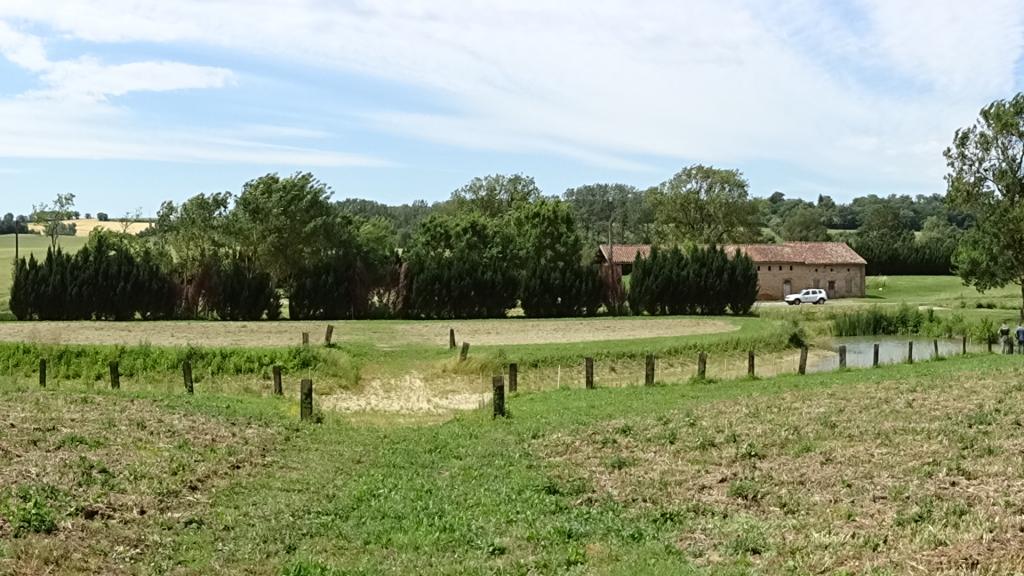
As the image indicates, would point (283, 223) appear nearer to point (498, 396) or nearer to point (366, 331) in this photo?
point (366, 331)

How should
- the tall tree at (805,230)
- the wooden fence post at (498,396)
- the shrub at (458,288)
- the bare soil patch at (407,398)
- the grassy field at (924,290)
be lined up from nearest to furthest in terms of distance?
the wooden fence post at (498,396) < the bare soil patch at (407,398) < the shrub at (458,288) < the grassy field at (924,290) < the tall tree at (805,230)

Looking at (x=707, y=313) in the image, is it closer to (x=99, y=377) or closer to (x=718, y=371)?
(x=718, y=371)

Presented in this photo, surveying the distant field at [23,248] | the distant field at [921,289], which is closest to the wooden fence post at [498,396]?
the distant field at [921,289]

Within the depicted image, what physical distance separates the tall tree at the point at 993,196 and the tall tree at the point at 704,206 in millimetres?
37521

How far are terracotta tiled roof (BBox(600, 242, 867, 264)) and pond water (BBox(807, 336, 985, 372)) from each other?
40520 mm

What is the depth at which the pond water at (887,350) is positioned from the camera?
122ft

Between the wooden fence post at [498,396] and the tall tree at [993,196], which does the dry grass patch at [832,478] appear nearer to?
the wooden fence post at [498,396]

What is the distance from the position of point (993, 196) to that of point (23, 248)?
11409 centimetres

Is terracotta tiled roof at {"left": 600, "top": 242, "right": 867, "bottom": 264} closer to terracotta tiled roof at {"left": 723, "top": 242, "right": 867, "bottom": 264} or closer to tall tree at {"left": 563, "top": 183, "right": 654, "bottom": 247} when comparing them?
terracotta tiled roof at {"left": 723, "top": 242, "right": 867, "bottom": 264}

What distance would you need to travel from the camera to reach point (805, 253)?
91.8 m

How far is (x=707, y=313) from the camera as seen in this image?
2520 inches

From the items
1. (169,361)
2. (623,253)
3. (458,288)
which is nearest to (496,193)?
(623,253)

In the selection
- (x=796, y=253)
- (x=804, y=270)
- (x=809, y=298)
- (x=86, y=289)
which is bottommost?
(x=809, y=298)

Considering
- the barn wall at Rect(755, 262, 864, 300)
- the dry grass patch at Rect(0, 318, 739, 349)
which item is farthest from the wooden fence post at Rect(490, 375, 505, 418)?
the barn wall at Rect(755, 262, 864, 300)
